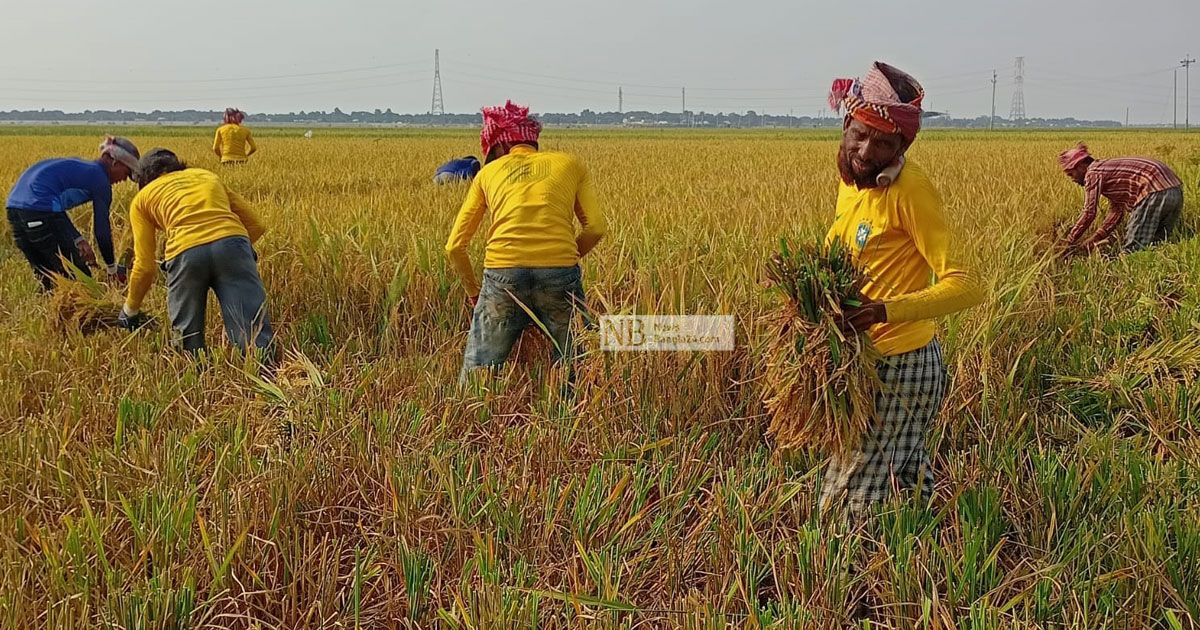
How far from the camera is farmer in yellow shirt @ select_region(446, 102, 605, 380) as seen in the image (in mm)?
3199

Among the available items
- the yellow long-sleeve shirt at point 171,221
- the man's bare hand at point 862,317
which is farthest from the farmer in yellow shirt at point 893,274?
the yellow long-sleeve shirt at point 171,221

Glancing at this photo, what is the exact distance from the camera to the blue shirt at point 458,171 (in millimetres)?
8789

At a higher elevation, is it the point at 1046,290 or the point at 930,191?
the point at 930,191

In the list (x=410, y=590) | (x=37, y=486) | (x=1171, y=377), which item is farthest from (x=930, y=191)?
(x=37, y=486)

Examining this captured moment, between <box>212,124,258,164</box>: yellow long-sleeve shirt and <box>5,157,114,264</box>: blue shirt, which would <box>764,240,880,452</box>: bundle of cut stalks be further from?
<box>212,124,258,164</box>: yellow long-sleeve shirt

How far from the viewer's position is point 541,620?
1.85m

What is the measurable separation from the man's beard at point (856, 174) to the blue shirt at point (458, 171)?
6995 millimetres

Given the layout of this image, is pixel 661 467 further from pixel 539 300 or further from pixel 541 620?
pixel 539 300

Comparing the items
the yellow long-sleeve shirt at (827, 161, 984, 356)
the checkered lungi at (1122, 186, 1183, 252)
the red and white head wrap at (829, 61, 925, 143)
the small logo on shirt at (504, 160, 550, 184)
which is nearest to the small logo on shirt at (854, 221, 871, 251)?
the yellow long-sleeve shirt at (827, 161, 984, 356)

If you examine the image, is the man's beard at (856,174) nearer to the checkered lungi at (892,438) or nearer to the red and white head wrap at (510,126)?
the checkered lungi at (892,438)

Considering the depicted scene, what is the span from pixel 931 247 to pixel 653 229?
2.57m

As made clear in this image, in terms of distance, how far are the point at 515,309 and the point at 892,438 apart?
1.64 metres

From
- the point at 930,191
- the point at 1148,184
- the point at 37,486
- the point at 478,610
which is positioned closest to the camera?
the point at 478,610

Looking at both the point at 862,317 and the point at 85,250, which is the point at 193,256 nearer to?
the point at 85,250
